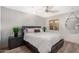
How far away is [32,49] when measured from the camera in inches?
67.0

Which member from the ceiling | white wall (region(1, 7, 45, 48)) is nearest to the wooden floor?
white wall (region(1, 7, 45, 48))

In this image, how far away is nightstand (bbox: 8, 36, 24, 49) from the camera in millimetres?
1657

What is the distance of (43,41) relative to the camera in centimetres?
161

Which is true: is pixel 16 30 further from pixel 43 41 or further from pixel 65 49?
pixel 65 49

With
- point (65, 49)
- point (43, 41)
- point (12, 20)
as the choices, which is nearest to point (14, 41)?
point (12, 20)

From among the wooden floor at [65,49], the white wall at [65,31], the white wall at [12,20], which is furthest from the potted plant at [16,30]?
the white wall at [65,31]

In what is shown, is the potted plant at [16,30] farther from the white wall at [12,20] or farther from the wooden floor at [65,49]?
the wooden floor at [65,49]

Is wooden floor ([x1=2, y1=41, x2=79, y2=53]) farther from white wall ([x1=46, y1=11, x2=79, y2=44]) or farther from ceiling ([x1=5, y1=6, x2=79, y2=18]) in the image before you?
ceiling ([x1=5, y1=6, x2=79, y2=18])

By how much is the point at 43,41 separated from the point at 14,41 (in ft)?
1.68

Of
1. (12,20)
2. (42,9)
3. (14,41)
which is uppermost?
(42,9)

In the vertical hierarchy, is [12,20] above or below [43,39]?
above

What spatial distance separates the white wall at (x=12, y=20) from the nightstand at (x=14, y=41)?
7cm
